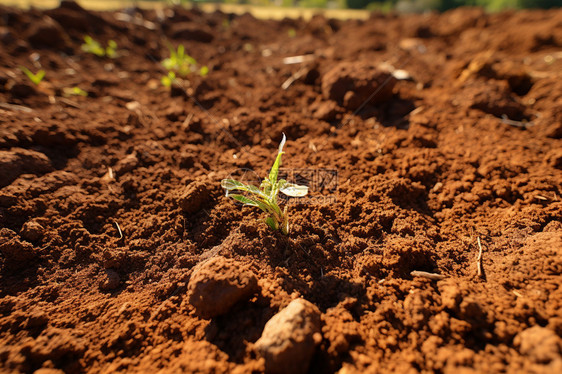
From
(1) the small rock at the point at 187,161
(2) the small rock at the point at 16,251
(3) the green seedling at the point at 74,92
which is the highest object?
(3) the green seedling at the point at 74,92

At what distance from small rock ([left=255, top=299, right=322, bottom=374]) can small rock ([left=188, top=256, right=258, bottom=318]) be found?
0.19m

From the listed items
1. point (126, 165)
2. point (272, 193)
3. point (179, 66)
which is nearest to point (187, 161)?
point (126, 165)

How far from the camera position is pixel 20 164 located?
179cm

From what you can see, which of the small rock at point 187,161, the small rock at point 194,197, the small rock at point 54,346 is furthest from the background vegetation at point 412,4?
the small rock at point 54,346

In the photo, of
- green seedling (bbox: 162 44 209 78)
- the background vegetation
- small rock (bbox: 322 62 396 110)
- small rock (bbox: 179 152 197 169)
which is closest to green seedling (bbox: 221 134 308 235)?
small rock (bbox: 179 152 197 169)

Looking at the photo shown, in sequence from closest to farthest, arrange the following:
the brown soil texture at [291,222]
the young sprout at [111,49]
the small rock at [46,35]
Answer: the brown soil texture at [291,222]
the small rock at [46,35]
the young sprout at [111,49]

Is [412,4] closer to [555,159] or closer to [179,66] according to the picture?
[179,66]

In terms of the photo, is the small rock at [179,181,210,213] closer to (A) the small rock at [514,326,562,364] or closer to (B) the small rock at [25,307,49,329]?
(B) the small rock at [25,307,49,329]

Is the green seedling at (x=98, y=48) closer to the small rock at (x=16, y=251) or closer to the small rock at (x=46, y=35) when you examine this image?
the small rock at (x=46, y=35)

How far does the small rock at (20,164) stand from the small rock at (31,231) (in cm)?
41

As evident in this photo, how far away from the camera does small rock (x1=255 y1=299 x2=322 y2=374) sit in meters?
1.00

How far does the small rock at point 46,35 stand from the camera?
3.30 metres

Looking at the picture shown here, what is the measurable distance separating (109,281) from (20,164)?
1.12m

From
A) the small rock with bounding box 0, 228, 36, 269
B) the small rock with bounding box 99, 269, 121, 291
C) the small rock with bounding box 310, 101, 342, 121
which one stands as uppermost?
the small rock with bounding box 310, 101, 342, 121
